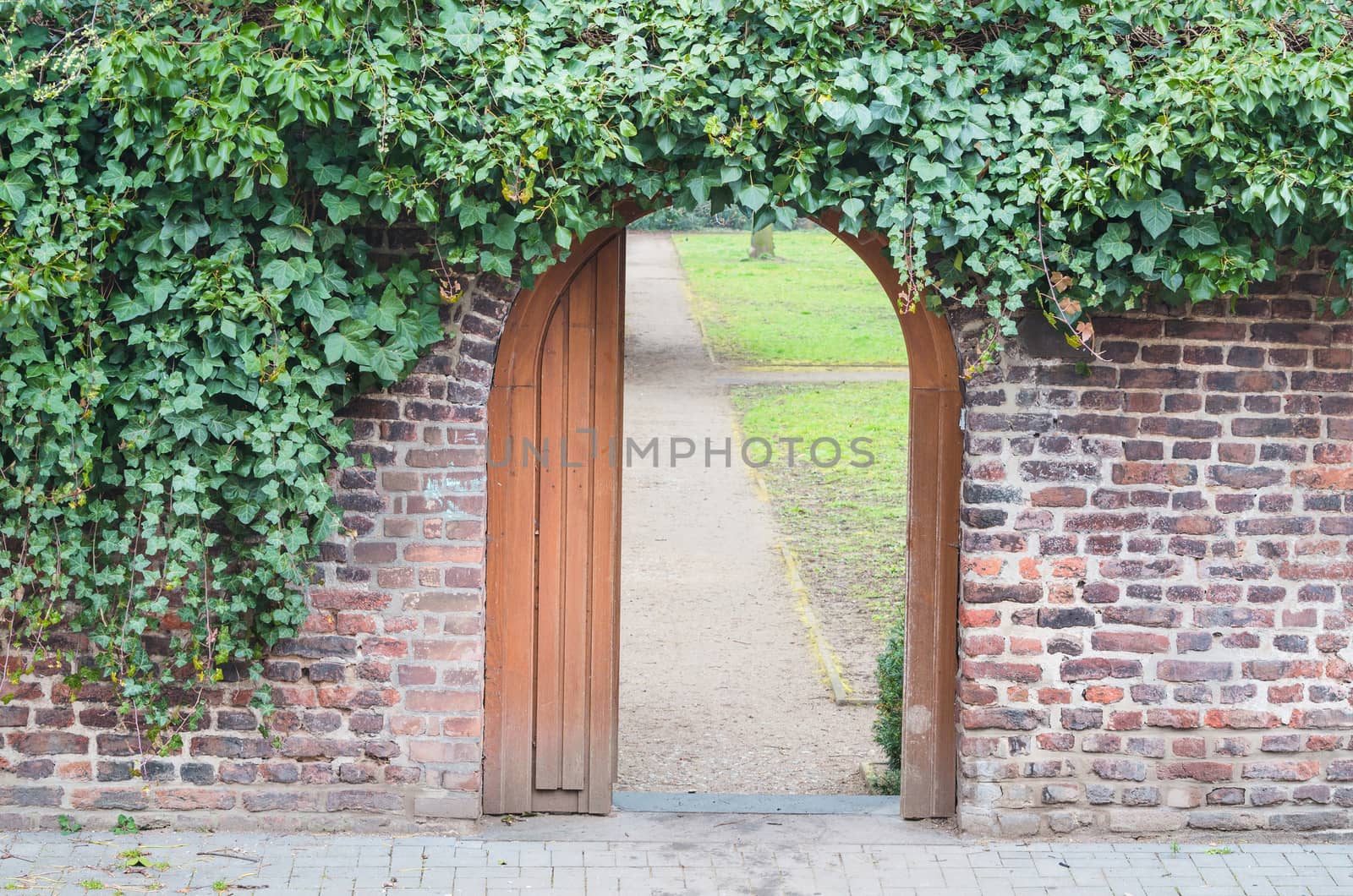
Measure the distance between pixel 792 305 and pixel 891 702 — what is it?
17.7 m

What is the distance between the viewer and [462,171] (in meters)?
4.60

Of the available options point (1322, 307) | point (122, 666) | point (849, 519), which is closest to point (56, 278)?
point (122, 666)

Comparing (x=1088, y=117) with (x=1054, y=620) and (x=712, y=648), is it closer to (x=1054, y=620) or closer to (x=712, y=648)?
(x=1054, y=620)

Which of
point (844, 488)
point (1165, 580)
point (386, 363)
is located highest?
point (386, 363)

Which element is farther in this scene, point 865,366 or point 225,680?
point 865,366

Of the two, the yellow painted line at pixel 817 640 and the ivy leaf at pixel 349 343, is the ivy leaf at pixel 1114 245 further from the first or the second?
the yellow painted line at pixel 817 640

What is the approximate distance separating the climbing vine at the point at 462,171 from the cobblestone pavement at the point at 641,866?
0.76 meters

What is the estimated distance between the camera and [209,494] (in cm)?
503

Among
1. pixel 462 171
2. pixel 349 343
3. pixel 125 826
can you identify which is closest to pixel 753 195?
pixel 462 171

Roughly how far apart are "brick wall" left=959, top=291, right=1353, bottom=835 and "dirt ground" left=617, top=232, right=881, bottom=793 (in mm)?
1778

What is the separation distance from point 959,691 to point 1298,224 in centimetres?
213

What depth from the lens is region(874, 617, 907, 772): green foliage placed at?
6.42 metres

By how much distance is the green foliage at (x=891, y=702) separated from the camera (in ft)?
21.1

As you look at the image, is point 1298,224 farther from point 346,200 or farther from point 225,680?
point 225,680
